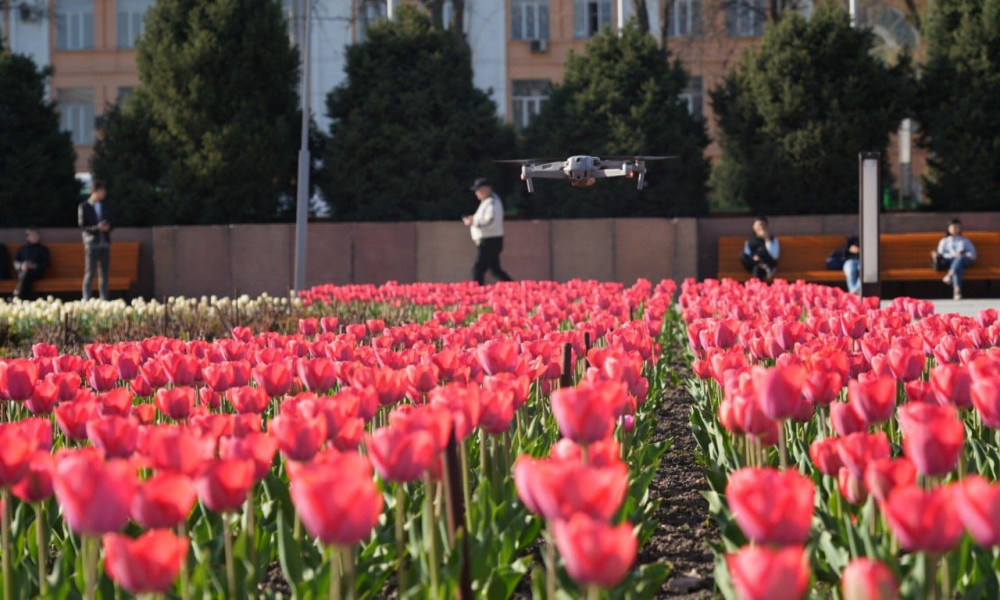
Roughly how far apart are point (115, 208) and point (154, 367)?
59.8ft

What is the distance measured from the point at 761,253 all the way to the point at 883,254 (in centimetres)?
244

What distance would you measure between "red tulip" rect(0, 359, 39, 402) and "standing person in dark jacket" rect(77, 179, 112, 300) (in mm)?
13580

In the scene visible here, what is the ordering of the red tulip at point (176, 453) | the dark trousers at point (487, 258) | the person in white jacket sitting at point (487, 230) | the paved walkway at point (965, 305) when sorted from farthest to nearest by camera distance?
the dark trousers at point (487, 258) → the person in white jacket sitting at point (487, 230) → the paved walkway at point (965, 305) → the red tulip at point (176, 453)

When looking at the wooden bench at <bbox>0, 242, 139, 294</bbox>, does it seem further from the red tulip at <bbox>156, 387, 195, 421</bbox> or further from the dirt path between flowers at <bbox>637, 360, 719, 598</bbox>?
the red tulip at <bbox>156, 387, 195, 421</bbox>

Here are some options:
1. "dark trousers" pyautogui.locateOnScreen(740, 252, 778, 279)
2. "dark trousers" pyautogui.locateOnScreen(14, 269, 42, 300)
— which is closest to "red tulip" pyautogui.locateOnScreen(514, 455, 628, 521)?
"dark trousers" pyautogui.locateOnScreen(740, 252, 778, 279)

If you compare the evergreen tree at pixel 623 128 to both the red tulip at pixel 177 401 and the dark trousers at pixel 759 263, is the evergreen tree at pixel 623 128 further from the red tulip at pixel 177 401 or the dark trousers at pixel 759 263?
the red tulip at pixel 177 401

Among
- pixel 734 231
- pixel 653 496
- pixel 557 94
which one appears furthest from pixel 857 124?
pixel 653 496

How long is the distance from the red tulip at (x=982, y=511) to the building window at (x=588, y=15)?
42.6 m

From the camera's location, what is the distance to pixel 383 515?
334cm

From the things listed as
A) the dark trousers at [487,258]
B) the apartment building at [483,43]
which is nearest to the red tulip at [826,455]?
the dark trousers at [487,258]

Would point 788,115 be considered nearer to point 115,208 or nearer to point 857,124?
point 857,124

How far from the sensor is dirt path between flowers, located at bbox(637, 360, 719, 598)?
345 centimetres

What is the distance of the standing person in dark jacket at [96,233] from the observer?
56.6ft

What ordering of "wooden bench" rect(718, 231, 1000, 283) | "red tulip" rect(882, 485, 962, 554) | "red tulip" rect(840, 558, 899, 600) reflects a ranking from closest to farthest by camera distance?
1. "red tulip" rect(840, 558, 899, 600)
2. "red tulip" rect(882, 485, 962, 554)
3. "wooden bench" rect(718, 231, 1000, 283)
